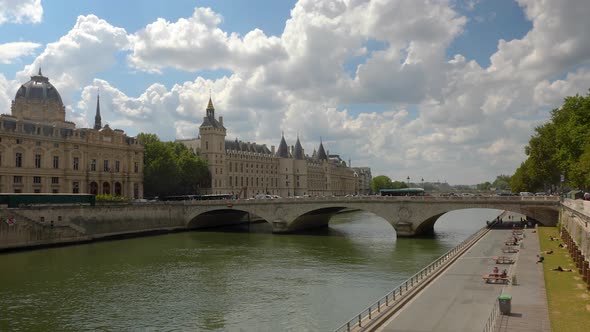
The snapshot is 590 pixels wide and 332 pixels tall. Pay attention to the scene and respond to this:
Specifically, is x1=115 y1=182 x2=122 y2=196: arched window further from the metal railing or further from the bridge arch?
the metal railing

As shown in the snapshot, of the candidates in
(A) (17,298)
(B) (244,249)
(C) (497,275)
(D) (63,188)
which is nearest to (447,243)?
(B) (244,249)

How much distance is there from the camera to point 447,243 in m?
57.1

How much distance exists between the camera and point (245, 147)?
145500 mm

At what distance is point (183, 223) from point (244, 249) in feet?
87.5

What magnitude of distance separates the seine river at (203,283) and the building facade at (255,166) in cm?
6276

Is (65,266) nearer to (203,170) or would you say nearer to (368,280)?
(368,280)

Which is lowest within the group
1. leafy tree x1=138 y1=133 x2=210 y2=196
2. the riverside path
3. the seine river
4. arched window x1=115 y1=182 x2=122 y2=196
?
the seine river

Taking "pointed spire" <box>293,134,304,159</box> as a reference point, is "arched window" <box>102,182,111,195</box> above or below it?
below

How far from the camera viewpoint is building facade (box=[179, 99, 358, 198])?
122694 millimetres

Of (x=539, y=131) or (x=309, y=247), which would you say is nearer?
(x=309, y=247)

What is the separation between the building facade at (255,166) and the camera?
403ft

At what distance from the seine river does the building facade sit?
2471 inches

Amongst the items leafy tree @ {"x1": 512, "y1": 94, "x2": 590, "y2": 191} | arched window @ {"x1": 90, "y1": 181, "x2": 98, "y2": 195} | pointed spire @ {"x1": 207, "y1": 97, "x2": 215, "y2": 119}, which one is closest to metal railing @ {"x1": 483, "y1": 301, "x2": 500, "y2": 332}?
leafy tree @ {"x1": 512, "y1": 94, "x2": 590, "y2": 191}

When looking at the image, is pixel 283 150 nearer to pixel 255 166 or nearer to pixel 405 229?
pixel 255 166
